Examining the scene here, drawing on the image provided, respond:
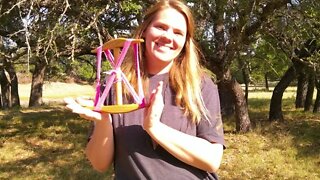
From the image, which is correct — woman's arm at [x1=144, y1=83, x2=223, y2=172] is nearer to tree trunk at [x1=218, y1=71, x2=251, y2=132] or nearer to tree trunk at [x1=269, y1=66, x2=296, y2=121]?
tree trunk at [x1=218, y1=71, x2=251, y2=132]

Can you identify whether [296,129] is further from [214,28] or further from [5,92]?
[5,92]

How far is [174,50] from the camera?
183cm

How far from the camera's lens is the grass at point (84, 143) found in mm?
7316

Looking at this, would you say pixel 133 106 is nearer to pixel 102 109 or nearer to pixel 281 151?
pixel 102 109

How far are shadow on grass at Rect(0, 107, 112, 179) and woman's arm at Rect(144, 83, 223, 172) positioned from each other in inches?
213

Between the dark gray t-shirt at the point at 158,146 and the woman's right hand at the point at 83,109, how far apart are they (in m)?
0.11

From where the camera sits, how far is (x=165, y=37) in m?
1.79

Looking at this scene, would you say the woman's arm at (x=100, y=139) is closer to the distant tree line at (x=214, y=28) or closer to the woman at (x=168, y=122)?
the woman at (x=168, y=122)

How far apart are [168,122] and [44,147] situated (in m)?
7.38

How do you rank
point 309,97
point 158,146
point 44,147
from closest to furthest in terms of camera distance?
1. point 158,146
2. point 44,147
3. point 309,97

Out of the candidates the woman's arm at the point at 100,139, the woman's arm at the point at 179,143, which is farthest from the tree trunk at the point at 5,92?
the woman's arm at the point at 179,143

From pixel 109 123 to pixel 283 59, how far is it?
8.69 m

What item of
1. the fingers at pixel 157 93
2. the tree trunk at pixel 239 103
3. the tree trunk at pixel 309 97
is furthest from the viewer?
the tree trunk at pixel 309 97

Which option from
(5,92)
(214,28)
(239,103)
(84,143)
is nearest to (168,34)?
(214,28)
